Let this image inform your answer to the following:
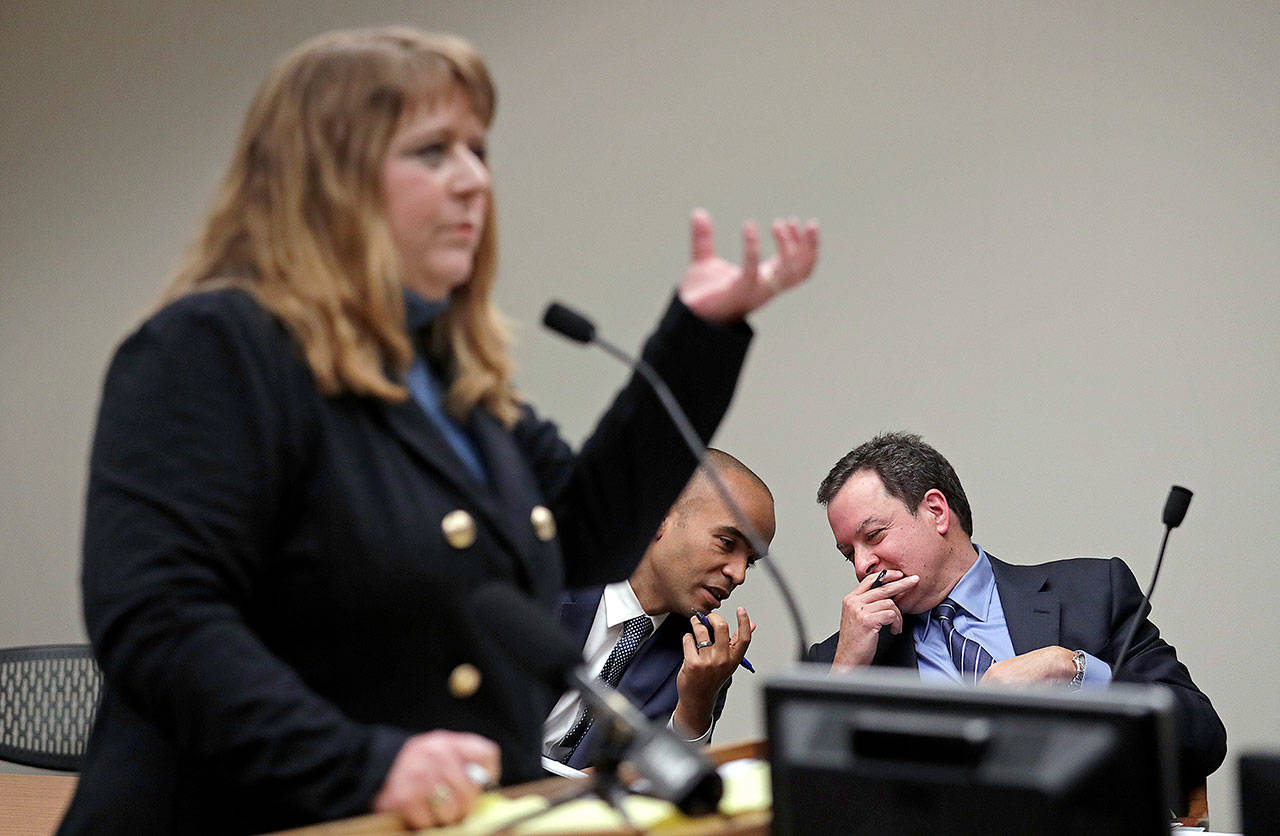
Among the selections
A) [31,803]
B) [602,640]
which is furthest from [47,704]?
[602,640]

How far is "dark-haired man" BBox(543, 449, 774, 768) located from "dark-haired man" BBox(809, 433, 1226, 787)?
22 centimetres

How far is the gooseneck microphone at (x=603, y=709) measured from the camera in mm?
815

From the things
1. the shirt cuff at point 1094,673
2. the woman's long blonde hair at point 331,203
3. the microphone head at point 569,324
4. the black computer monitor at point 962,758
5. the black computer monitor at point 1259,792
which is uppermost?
the woman's long blonde hair at point 331,203

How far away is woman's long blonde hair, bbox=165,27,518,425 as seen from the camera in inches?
41.7

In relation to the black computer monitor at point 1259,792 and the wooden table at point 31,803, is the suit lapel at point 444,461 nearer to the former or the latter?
the black computer monitor at point 1259,792

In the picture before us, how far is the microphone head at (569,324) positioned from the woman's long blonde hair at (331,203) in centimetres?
16

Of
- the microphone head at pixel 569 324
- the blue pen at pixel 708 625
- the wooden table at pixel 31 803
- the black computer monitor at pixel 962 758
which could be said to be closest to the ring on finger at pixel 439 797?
A: the black computer monitor at pixel 962 758

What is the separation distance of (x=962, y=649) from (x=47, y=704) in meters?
1.78

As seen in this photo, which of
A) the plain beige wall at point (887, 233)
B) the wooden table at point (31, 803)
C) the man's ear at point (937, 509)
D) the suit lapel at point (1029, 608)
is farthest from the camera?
the plain beige wall at point (887, 233)

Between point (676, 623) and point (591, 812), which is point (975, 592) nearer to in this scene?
point (676, 623)

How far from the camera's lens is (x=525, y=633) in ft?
2.79

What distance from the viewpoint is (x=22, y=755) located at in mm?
2443

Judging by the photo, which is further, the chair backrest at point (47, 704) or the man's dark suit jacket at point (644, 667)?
the man's dark suit jacket at point (644, 667)

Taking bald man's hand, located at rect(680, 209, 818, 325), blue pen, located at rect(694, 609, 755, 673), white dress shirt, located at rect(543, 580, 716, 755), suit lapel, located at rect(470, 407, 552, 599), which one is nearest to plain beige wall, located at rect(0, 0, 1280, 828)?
blue pen, located at rect(694, 609, 755, 673)
